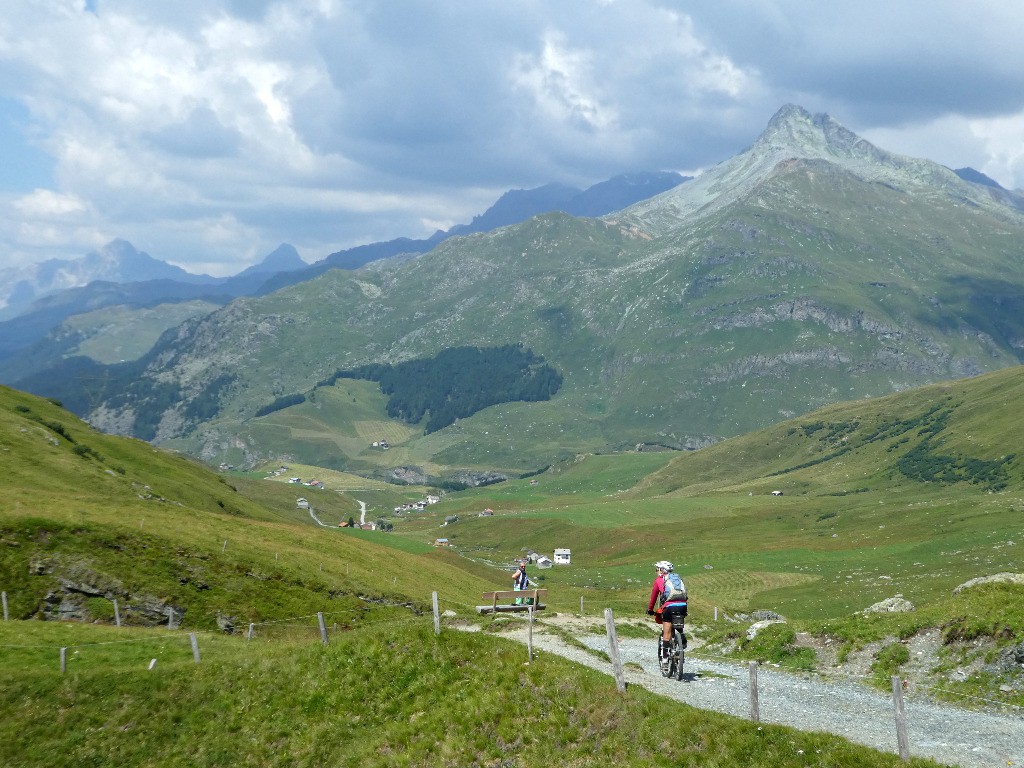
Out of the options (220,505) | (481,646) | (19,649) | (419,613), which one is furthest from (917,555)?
(19,649)

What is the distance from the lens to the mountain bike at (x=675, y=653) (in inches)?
1133

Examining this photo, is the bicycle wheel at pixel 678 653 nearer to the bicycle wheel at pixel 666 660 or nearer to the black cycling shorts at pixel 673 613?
the bicycle wheel at pixel 666 660

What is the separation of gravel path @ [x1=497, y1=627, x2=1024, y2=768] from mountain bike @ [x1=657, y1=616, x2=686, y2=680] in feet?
1.10

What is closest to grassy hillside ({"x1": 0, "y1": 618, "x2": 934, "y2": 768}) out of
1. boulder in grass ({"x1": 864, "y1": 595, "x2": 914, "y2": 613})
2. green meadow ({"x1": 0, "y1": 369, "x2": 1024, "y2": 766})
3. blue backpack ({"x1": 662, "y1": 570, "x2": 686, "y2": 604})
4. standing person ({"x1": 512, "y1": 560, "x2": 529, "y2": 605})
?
green meadow ({"x1": 0, "y1": 369, "x2": 1024, "y2": 766})

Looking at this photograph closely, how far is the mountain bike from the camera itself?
28766 mm

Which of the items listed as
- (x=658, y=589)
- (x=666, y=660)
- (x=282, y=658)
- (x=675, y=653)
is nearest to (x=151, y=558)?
(x=282, y=658)

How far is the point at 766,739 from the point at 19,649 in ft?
107

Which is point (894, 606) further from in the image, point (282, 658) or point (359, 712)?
point (282, 658)

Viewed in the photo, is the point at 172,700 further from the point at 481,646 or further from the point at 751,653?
the point at 751,653

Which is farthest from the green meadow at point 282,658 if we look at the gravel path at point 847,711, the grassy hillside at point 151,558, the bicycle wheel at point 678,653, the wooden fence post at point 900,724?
the bicycle wheel at point 678,653

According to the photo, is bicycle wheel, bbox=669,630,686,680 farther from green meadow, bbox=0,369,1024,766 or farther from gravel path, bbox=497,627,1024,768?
green meadow, bbox=0,369,1024,766

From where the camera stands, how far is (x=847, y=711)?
25.2m

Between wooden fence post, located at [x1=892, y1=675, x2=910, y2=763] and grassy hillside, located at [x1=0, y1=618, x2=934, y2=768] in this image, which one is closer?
wooden fence post, located at [x1=892, y1=675, x2=910, y2=763]

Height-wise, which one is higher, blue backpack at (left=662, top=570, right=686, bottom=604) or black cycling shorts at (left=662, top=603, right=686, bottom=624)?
blue backpack at (left=662, top=570, right=686, bottom=604)
